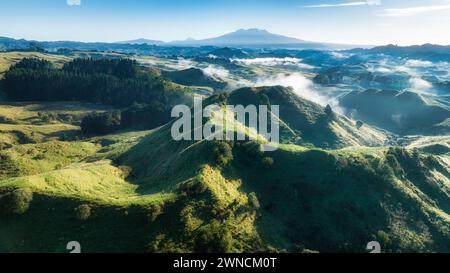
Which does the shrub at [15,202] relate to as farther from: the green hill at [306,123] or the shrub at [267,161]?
the green hill at [306,123]

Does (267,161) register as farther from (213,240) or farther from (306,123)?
(306,123)

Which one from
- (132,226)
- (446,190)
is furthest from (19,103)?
(446,190)

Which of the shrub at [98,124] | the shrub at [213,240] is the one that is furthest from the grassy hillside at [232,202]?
the shrub at [98,124]

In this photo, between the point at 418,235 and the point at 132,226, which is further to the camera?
the point at 418,235

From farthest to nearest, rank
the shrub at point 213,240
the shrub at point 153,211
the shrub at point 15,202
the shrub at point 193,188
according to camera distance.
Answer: the shrub at point 193,188, the shrub at point 15,202, the shrub at point 153,211, the shrub at point 213,240

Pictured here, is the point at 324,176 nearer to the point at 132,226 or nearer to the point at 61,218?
the point at 132,226

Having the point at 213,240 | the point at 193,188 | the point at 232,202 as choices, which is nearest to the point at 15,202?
the point at 193,188
